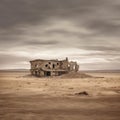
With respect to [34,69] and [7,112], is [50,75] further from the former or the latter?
[7,112]

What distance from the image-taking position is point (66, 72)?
82.9 m

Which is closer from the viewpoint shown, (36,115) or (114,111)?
(36,115)

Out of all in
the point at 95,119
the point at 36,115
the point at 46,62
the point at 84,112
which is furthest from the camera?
the point at 46,62

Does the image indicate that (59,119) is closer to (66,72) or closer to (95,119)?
(95,119)

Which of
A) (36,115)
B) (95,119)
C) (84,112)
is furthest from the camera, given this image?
(84,112)

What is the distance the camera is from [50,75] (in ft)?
268

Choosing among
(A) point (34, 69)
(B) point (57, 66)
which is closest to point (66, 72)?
(B) point (57, 66)

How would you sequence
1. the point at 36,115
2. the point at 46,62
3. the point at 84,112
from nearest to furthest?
the point at 36,115 → the point at 84,112 → the point at 46,62

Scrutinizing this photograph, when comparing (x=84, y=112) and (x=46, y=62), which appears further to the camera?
(x=46, y=62)

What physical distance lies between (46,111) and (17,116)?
202 centimetres

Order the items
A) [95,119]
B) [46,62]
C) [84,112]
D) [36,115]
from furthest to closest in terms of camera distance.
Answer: [46,62] < [84,112] < [36,115] < [95,119]

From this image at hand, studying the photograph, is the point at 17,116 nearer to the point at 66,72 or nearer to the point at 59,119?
the point at 59,119

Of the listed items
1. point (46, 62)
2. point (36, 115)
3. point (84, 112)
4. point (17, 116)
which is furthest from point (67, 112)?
point (46, 62)

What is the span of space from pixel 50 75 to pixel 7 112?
220 feet
